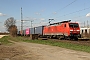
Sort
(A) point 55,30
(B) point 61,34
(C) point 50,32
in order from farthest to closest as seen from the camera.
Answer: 1. (C) point 50,32
2. (A) point 55,30
3. (B) point 61,34

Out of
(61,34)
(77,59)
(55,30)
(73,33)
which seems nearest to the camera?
(77,59)

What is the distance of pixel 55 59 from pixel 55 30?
28207mm

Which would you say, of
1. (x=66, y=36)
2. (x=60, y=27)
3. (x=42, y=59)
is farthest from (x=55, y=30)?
(x=42, y=59)

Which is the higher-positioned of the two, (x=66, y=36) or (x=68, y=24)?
(x=68, y=24)

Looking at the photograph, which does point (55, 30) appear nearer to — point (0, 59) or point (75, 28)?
point (75, 28)

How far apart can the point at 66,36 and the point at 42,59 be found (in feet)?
74.6

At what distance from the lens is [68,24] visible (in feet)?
110

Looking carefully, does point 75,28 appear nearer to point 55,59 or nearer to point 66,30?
point 66,30

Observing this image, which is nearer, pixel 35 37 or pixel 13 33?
pixel 35 37

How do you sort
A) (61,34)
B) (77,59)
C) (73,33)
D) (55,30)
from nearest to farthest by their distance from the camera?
1. (77,59)
2. (73,33)
3. (61,34)
4. (55,30)

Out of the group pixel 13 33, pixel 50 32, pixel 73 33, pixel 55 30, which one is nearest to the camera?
pixel 73 33

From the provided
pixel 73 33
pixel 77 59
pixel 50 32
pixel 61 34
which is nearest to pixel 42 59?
pixel 77 59

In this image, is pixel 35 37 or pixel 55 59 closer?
pixel 55 59

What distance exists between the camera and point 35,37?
39938mm
